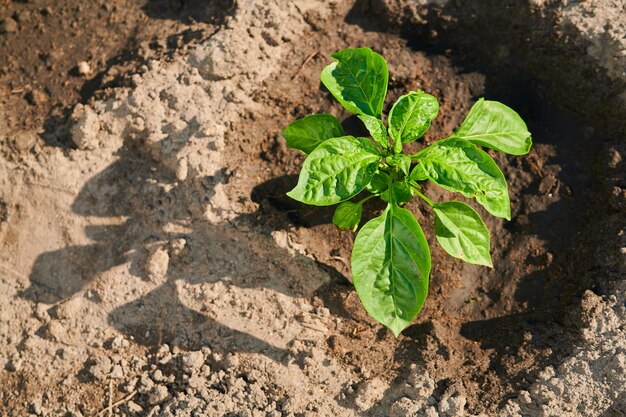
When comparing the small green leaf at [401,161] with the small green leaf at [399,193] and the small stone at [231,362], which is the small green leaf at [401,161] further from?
the small stone at [231,362]

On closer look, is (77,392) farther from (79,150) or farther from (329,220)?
(329,220)

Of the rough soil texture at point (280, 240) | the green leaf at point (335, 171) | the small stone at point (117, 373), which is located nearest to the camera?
the green leaf at point (335, 171)

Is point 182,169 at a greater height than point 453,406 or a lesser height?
greater

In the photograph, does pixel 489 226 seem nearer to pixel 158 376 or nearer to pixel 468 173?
pixel 468 173

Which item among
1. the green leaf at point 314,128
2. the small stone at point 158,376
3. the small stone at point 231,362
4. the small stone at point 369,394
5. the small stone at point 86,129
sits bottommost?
→ the small stone at point 158,376

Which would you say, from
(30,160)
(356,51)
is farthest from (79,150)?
(356,51)

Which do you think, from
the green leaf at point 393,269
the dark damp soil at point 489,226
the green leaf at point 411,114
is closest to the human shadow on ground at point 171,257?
the dark damp soil at point 489,226

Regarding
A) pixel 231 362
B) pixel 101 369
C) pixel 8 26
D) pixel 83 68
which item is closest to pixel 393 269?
pixel 231 362
